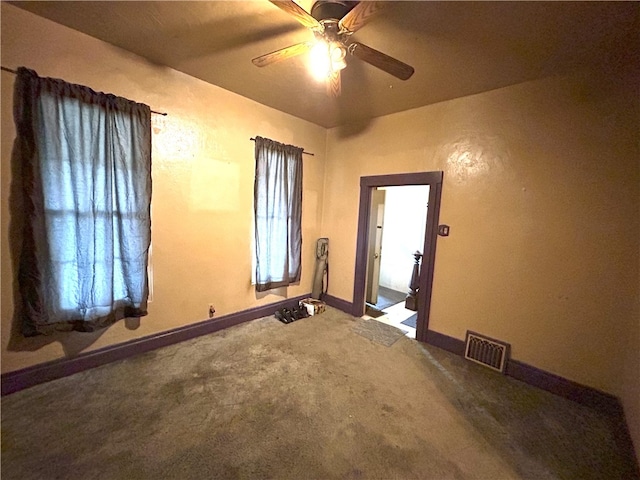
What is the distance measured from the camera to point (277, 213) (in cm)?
325

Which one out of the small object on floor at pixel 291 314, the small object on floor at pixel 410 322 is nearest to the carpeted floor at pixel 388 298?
the small object on floor at pixel 410 322

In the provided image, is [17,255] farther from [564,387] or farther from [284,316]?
[564,387]

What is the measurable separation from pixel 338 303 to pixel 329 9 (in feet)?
10.6

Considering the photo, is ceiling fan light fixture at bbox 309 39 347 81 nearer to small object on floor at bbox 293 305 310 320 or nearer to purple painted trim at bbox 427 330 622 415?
small object on floor at bbox 293 305 310 320

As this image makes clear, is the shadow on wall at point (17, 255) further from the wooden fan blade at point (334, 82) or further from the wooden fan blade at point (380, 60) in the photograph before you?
the wooden fan blade at point (380, 60)

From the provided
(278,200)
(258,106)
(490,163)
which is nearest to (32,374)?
(278,200)

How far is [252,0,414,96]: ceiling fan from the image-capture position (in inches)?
54.9

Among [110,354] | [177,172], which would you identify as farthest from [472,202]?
[110,354]

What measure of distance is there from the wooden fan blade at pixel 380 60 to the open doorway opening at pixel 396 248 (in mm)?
2132

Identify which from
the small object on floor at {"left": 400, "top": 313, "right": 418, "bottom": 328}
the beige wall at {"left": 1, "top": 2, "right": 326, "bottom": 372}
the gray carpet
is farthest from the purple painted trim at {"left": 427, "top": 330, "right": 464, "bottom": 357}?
the beige wall at {"left": 1, "top": 2, "right": 326, "bottom": 372}

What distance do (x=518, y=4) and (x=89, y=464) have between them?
11.3ft

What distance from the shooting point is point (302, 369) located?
2.28m

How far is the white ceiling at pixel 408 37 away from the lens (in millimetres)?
1552

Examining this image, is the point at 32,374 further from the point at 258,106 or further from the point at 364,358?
the point at 258,106
